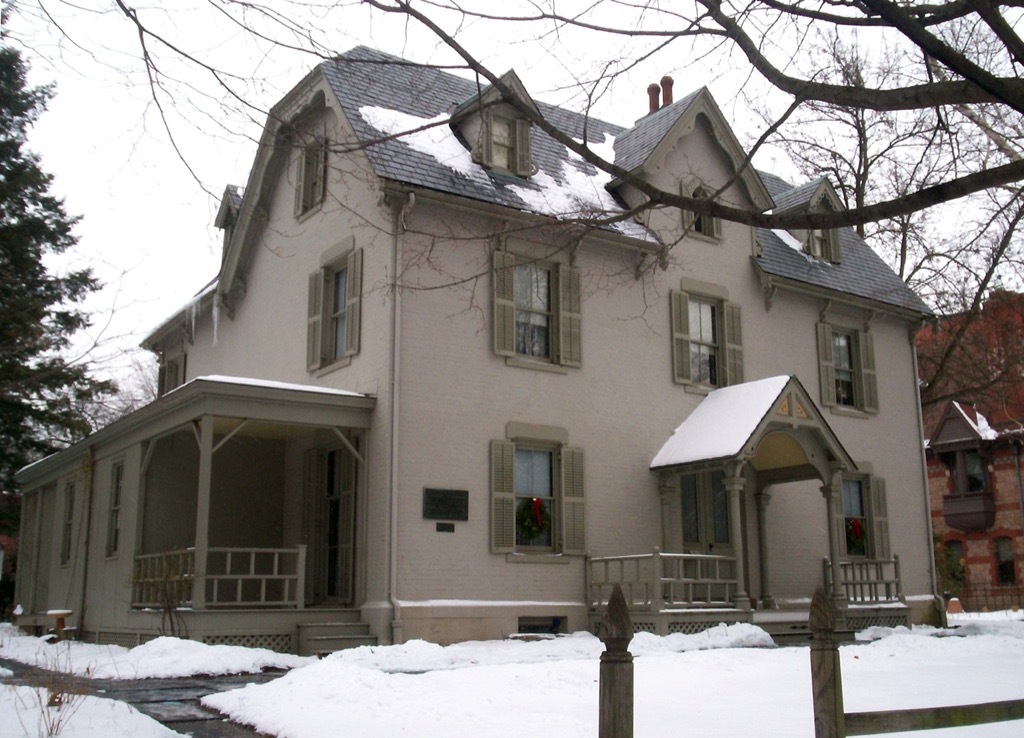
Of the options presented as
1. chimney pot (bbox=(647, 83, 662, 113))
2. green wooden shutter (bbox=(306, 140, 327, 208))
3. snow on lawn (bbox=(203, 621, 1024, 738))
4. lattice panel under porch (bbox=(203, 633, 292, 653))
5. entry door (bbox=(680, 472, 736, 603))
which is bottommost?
snow on lawn (bbox=(203, 621, 1024, 738))

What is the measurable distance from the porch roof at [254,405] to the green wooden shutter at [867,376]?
1123 centimetres

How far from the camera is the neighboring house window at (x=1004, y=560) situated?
127 feet

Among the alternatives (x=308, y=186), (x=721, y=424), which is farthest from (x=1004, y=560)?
(x=308, y=186)

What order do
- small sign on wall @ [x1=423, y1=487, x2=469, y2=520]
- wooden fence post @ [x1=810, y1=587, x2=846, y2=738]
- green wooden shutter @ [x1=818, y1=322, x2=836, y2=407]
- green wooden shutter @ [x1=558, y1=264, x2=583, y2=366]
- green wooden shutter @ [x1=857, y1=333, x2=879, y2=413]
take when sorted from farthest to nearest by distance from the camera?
green wooden shutter @ [x1=857, y1=333, x2=879, y2=413]
green wooden shutter @ [x1=818, y1=322, x2=836, y2=407]
green wooden shutter @ [x1=558, y1=264, x2=583, y2=366]
small sign on wall @ [x1=423, y1=487, x2=469, y2=520]
wooden fence post @ [x1=810, y1=587, x2=846, y2=738]

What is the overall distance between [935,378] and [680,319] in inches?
452

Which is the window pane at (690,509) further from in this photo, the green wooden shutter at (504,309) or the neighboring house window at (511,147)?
the neighboring house window at (511,147)

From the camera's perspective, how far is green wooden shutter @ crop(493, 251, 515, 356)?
16781mm

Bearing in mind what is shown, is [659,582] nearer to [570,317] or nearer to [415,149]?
[570,317]

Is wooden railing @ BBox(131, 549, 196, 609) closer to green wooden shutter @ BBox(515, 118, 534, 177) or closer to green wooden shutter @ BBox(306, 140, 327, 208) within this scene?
green wooden shutter @ BBox(306, 140, 327, 208)

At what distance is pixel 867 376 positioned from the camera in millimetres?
22297

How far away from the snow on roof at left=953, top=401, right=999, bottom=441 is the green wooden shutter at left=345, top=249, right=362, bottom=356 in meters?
28.3

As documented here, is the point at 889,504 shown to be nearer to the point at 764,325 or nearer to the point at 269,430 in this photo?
the point at 764,325

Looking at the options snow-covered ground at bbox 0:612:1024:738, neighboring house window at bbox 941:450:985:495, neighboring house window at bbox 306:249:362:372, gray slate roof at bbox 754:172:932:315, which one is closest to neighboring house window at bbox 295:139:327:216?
neighboring house window at bbox 306:249:362:372

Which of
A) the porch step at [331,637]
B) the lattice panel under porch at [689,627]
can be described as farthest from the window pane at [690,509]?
the porch step at [331,637]
